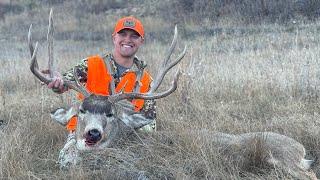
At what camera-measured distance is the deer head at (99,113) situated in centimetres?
424

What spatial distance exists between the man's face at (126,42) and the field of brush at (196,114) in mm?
794

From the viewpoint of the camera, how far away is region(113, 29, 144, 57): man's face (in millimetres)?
5012

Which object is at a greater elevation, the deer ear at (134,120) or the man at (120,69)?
the man at (120,69)

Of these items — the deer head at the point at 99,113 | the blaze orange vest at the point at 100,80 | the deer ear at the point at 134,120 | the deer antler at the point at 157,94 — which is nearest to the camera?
the deer head at the point at 99,113

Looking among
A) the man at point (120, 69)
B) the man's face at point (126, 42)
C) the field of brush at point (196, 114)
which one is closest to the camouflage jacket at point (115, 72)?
the man at point (120, 69)

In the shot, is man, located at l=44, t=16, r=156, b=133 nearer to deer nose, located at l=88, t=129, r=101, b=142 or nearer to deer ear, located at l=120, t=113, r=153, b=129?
deer ear, located at l=120, t=113, r=153, b=129

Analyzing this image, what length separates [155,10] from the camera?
69.9 feet

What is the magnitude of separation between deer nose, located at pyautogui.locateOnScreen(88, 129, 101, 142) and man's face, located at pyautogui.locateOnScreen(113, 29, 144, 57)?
1076 mm

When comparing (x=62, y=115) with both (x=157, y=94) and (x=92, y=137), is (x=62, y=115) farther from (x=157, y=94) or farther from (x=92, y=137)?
(x=157, y=94)

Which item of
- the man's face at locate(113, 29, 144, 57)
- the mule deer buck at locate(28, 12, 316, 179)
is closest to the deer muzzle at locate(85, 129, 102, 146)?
the mule deer buck at locate(28, 12, 316, 179)

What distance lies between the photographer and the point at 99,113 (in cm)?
430

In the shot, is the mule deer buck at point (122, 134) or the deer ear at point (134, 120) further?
the deer ear at point (134, 120)

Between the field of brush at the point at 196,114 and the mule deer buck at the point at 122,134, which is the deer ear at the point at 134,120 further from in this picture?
the field of brush at the point at 196,114

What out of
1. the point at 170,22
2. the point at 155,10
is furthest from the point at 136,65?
the point at 155,10
